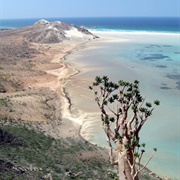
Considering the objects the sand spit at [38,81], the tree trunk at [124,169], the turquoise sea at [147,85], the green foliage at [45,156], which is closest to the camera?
the tree trunk at [124,169]

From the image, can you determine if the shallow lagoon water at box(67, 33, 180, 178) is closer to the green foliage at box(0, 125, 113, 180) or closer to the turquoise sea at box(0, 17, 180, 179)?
the turquoise sea at box(0, 17, 180, 179)

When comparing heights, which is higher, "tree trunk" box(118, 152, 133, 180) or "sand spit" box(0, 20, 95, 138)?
"tree trunk" box(118, 152, 133, 180)

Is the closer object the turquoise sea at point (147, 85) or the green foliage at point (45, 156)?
the green foliage at point (45, 156)

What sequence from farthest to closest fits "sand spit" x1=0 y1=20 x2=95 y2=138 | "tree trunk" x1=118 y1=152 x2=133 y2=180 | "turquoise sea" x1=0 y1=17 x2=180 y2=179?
"sand spit" x1=0 y1=20 x2=95 y2=138
"turquoise sea" x1=0 y1=17 x2=180 y2=179
"tree trunk" x1=118 y1=152 x2=133 y2=180

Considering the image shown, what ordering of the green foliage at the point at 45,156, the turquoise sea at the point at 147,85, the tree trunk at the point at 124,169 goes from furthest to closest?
the turquoise sea at the point at 147,85 → the green foliage at the point at 45,156 → the tree trunk at the point at 124,169

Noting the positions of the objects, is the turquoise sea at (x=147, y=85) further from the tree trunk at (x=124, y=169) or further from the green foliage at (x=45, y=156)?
the tree trunk at (x=124, y=169)

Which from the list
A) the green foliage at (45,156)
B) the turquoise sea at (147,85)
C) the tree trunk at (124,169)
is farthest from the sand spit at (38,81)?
the tree trunk at (124,169)

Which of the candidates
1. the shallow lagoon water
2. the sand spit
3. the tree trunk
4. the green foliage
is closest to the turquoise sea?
the shallow lagoon water

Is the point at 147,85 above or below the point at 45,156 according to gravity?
below

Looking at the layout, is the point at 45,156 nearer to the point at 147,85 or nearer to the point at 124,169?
the point at 124,169

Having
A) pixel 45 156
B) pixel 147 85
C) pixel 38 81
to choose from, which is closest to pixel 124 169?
pixel 45 156

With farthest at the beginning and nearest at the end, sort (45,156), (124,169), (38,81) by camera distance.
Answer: (38,81), (45,156), (124,169)
